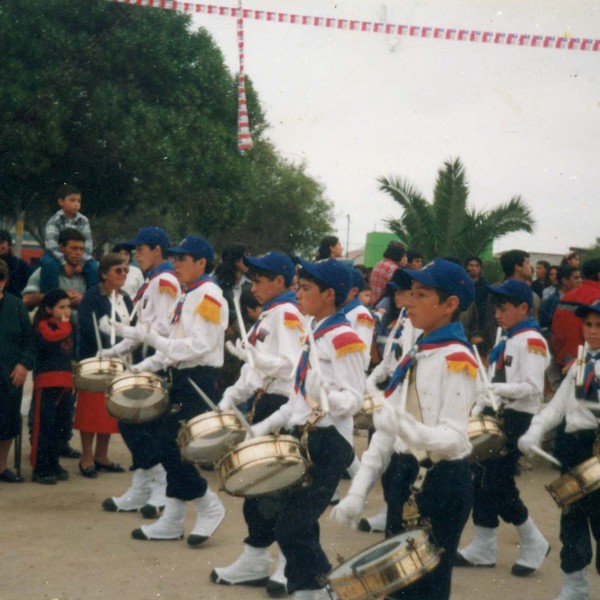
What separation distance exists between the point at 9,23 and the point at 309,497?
20950 mm

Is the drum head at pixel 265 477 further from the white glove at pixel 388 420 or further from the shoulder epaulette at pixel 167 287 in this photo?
the shoulder epaulette at pixel 167 287

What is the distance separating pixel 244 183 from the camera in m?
29.6

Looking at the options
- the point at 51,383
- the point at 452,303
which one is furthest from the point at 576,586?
the point at 51,383

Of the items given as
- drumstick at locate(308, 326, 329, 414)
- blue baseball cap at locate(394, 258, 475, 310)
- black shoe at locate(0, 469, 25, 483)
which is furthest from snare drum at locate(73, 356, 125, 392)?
blue baseball cap at locate(394, 258, 475, 310)

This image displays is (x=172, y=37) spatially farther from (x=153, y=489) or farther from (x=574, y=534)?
(x=574, y=534)

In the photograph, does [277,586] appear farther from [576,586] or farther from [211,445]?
[576,586]

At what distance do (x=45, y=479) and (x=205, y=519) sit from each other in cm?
252

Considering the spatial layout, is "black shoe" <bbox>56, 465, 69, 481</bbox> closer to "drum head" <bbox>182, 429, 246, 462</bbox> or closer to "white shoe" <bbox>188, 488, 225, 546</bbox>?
"white shoe" <bbox>188, 488, 225, 546</bbox>

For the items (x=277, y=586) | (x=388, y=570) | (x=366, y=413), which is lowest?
(x=277, y=586)

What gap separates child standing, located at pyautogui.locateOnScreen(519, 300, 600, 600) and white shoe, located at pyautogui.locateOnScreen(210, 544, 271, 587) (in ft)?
6.03

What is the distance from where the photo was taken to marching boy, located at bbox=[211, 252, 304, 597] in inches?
249

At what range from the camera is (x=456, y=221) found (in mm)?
18969

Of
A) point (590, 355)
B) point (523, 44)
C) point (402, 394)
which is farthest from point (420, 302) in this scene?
point (523, 44)

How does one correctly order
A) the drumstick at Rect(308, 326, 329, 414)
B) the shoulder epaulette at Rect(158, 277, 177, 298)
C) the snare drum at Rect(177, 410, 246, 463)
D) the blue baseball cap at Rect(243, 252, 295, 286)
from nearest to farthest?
1. the drumstick at Rect(308, 326, 329, 414)
2. the snare drum at Rect(177, 410, 246, 463)
3. the blue baseball cap at Rect(243, 252, 295, 286)
4. the shoulder epaulette at Rect(158, 277, 177, 298)
